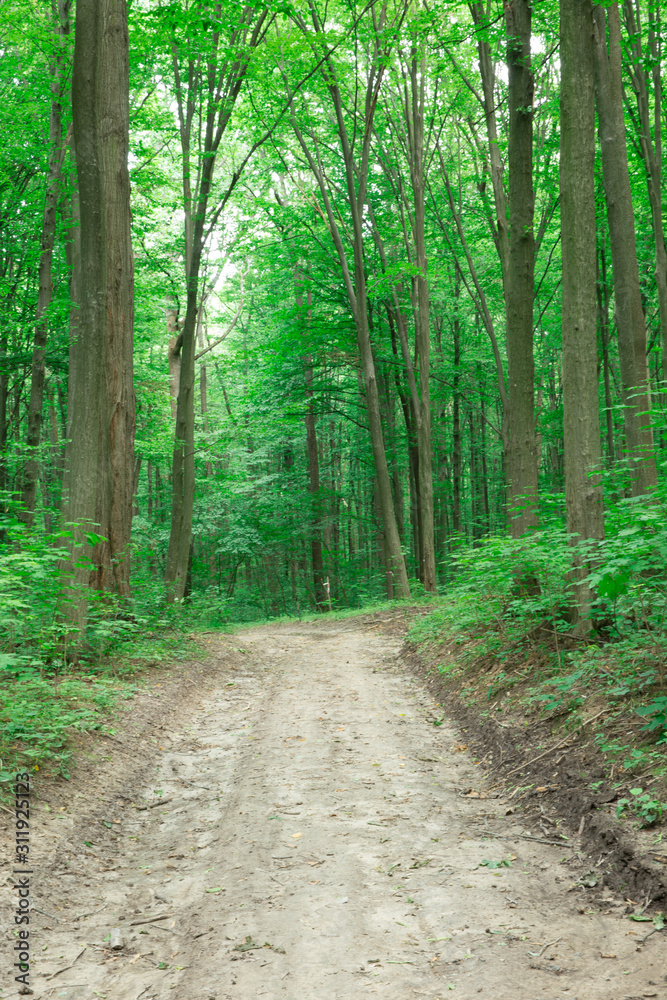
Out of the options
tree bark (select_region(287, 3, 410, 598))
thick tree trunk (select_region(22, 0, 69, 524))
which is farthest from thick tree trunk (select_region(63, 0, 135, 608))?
tree bark (select_region(287, 3, 410, 598))

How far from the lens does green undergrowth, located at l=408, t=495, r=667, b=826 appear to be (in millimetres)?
4172

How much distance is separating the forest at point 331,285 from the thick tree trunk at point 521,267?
4 centimetres

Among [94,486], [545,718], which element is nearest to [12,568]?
[94,486]

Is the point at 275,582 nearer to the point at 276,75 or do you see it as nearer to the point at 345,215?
the point at 345,215

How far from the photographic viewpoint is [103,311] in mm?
7730

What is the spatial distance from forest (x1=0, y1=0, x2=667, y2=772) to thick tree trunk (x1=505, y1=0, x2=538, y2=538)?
36 millimetres

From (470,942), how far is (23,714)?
11.4 feet

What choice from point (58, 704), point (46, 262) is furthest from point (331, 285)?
point (58, 704)

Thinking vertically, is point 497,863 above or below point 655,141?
below

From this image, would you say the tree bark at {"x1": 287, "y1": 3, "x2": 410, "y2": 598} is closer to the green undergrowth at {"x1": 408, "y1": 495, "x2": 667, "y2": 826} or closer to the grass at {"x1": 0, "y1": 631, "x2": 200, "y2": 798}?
the green undergrowth at {"x1": 408, "y1": 495, "x2": 667, "y2": 826}

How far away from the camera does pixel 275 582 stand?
107 ft

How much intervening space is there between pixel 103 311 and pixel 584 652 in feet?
20.3

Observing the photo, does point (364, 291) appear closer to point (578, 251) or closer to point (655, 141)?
point (655, 141)

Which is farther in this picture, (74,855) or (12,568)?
(12,568)
